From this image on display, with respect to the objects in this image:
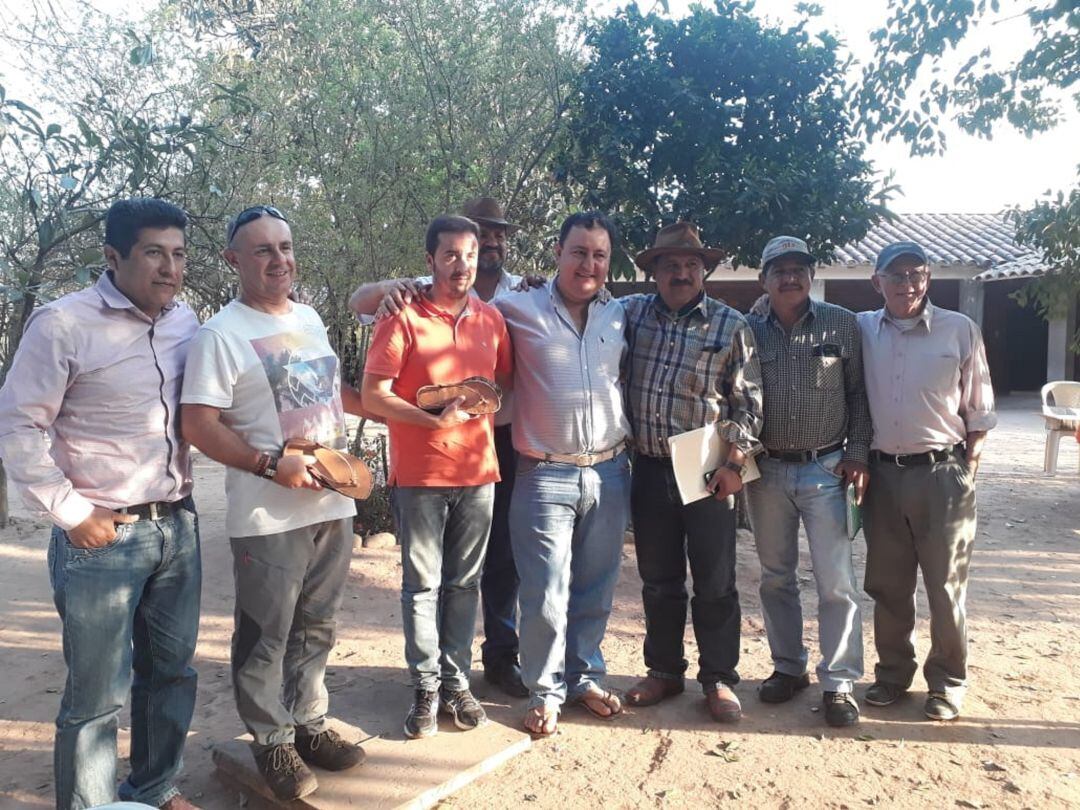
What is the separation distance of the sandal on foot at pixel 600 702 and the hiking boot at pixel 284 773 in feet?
4.09

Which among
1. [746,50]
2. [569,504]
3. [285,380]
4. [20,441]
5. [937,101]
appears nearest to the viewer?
[20,441]

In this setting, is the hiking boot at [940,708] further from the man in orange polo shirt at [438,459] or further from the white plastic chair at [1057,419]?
the white plastic chair at [1057,419]

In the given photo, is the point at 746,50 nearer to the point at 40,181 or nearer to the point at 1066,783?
the point at 1066,783

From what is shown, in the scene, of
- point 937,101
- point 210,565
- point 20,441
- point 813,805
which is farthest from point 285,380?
point 937,101

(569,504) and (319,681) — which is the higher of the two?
(569,504)

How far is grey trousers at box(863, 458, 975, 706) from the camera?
11.8 feet

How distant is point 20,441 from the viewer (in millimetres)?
2279

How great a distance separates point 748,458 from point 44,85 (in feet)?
26.6

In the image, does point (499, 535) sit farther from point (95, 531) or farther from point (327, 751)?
point (95, 531)

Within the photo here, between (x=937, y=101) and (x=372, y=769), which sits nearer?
(x=372, y=769)

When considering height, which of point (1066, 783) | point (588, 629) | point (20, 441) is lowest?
point (1066, 783)

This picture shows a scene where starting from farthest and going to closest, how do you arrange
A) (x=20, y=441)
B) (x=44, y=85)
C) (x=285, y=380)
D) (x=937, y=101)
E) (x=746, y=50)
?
(x=44, y=85)
(x=937, y=101)
(x=746, y=50)
(x=285, y=380)
(x=20, y=441)

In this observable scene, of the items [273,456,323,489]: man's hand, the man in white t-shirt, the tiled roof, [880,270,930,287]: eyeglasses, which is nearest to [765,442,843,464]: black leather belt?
[880,270,930,287]: eyeglasses

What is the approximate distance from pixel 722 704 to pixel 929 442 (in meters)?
1.44
